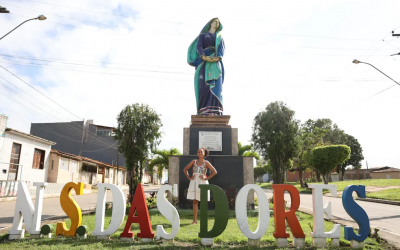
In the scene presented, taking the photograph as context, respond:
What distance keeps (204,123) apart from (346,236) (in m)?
6.28

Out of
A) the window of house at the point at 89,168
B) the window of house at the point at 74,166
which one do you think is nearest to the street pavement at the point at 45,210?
the window of house at the point at 74,166

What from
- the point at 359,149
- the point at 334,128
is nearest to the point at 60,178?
the point at 334,128

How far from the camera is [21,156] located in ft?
64.6

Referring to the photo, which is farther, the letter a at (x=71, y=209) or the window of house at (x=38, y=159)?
the window of house at (x=38, y=159)

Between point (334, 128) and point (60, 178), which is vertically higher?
point (334, 128)

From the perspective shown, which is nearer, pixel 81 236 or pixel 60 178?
pixel 81 236

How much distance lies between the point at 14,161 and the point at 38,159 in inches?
109

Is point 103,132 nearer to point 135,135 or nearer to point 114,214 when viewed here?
point 135,135

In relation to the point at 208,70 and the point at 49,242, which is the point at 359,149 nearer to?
the point at 208,70

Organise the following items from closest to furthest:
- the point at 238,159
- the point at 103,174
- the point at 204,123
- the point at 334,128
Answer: the point at 238,159 → the point at 204,123 → the point at 103,174 → the point at 334,128

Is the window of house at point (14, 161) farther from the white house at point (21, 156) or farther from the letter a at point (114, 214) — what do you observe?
the letter a at point (114, 214)

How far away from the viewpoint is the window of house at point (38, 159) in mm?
21422

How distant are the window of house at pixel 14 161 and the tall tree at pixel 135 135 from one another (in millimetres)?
11476

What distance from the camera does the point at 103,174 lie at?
33.5 metres
